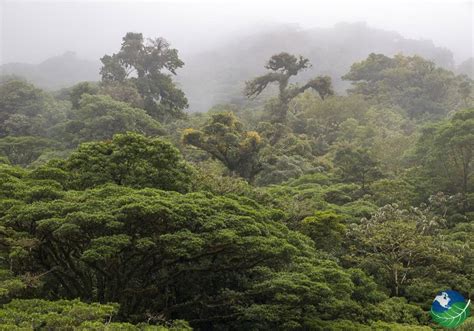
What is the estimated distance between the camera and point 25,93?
3791cm

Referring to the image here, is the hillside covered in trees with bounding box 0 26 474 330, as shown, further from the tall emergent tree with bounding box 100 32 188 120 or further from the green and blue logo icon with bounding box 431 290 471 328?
the tall emergent tree with bounding box 100 32 188 120

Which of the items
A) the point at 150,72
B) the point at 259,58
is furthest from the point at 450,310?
the point at 259,58

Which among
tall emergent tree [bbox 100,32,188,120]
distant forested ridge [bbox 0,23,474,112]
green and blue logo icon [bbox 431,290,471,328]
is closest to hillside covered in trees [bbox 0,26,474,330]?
green and blue logo icon [bbox 431,290,471,328]

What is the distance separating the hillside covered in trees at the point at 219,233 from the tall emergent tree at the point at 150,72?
759 centimetres

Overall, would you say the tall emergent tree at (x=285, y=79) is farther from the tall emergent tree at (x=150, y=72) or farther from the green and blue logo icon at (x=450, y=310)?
the green and blue logo icon at (x=450, y=310)

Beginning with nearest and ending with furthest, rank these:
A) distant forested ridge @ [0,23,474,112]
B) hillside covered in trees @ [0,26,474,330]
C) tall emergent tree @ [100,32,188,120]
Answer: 1. hillside covered in trees @ [0,26,474,330]
2. tall emergent tree @ [100,32,188,120]
3. distant forested ridge @ [0,23,474,112]

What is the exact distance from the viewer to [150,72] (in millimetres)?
41562

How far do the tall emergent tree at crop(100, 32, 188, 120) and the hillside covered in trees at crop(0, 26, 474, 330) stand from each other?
759 cm

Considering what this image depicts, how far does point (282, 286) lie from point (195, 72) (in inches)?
3998

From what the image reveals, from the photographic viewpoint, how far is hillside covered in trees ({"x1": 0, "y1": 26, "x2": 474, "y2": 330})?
10.9 m

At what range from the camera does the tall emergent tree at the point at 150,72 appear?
39500 millimetres

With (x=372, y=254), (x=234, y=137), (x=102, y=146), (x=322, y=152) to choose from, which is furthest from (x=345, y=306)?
(x=322, y=152)

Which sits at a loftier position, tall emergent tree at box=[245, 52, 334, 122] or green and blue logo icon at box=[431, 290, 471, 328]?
tall emergent tree at box=[245, 52, 334, 122]

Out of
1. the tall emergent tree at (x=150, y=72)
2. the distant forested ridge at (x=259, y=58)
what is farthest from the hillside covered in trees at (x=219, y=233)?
the distant forested ridge at (x=259, y=58)
